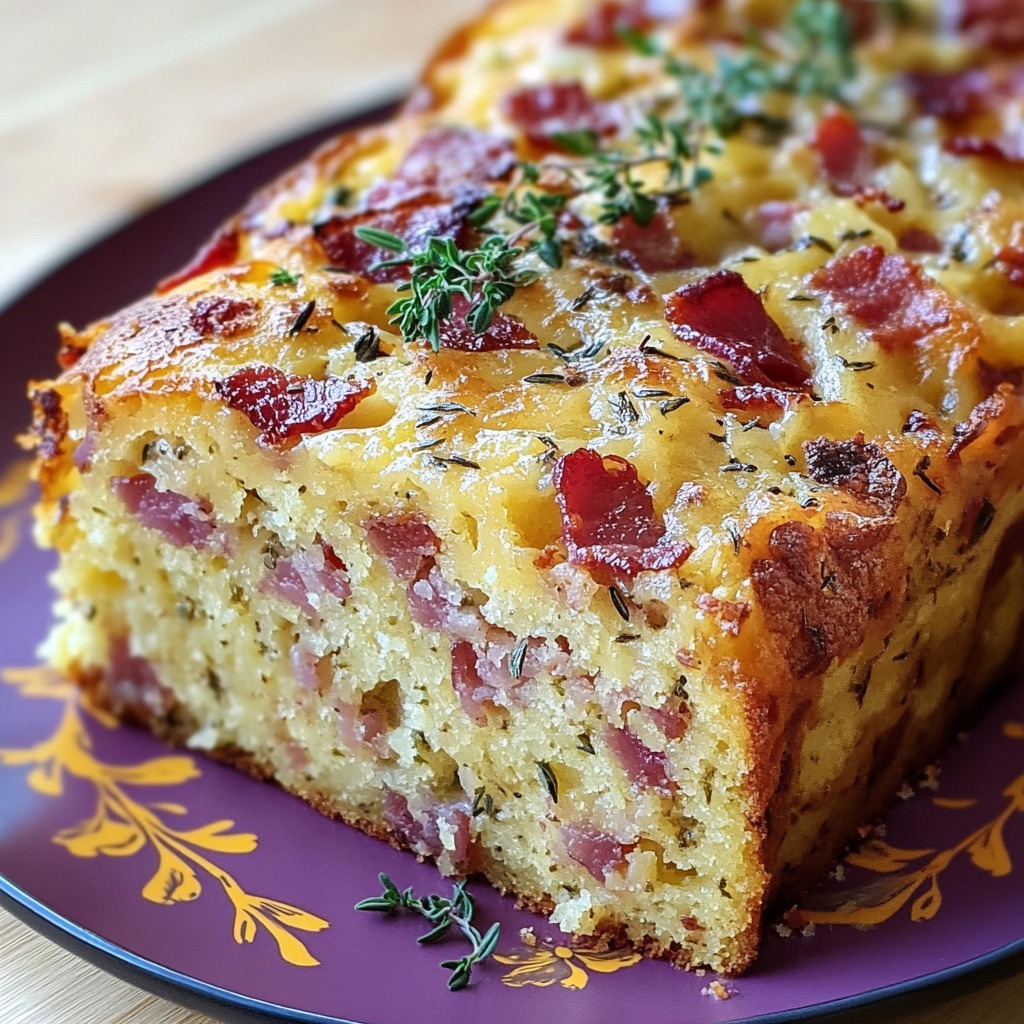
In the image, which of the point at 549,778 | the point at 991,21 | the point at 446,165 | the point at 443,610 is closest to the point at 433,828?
the point at 549,778

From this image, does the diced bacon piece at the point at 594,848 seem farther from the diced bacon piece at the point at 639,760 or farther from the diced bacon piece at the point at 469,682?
the diced bacon piece at the point at 469,682

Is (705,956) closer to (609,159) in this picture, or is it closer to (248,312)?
(248,312)

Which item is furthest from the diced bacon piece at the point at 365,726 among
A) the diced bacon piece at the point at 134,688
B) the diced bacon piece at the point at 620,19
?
the diced bacon piece at the point at 620,19

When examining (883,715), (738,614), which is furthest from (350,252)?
(883,715)

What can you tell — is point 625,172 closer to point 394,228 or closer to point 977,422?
point 394,228

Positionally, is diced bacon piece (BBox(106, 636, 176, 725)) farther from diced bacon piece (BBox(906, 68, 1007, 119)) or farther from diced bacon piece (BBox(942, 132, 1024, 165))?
diced bacon piece (BBox(906, 68, 1007, 119))

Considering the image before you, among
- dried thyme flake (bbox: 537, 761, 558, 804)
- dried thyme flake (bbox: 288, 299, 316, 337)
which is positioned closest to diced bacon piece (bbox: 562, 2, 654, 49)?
dried thyme flake (bbox: 288, 299, 316, 337)
